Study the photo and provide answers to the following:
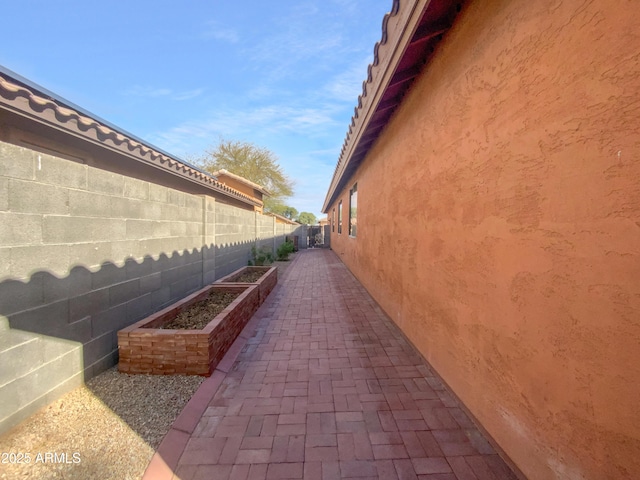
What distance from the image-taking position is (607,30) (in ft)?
3.98

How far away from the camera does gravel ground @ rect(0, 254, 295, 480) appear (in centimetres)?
170

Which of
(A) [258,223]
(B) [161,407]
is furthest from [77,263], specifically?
(A) [258,223]

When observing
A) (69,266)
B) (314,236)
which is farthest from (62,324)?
(314,236)

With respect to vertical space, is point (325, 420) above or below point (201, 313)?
below

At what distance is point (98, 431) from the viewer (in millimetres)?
2006

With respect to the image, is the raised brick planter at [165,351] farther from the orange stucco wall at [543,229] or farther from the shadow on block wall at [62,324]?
the orange stucco wall at [543,229]

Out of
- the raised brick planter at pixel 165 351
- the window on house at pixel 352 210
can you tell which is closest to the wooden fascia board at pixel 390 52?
the raised brick planter at pixel 165 351

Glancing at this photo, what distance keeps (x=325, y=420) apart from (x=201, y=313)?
8.15ft

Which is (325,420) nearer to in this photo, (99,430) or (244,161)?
(99,430)

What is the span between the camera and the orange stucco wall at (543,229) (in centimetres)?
117

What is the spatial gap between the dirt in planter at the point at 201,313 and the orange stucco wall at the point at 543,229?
293 cm

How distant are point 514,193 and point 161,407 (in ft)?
10.5

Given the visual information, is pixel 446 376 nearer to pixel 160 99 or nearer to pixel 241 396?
pixel 241 396

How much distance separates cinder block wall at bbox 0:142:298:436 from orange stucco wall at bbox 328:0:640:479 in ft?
11.3
